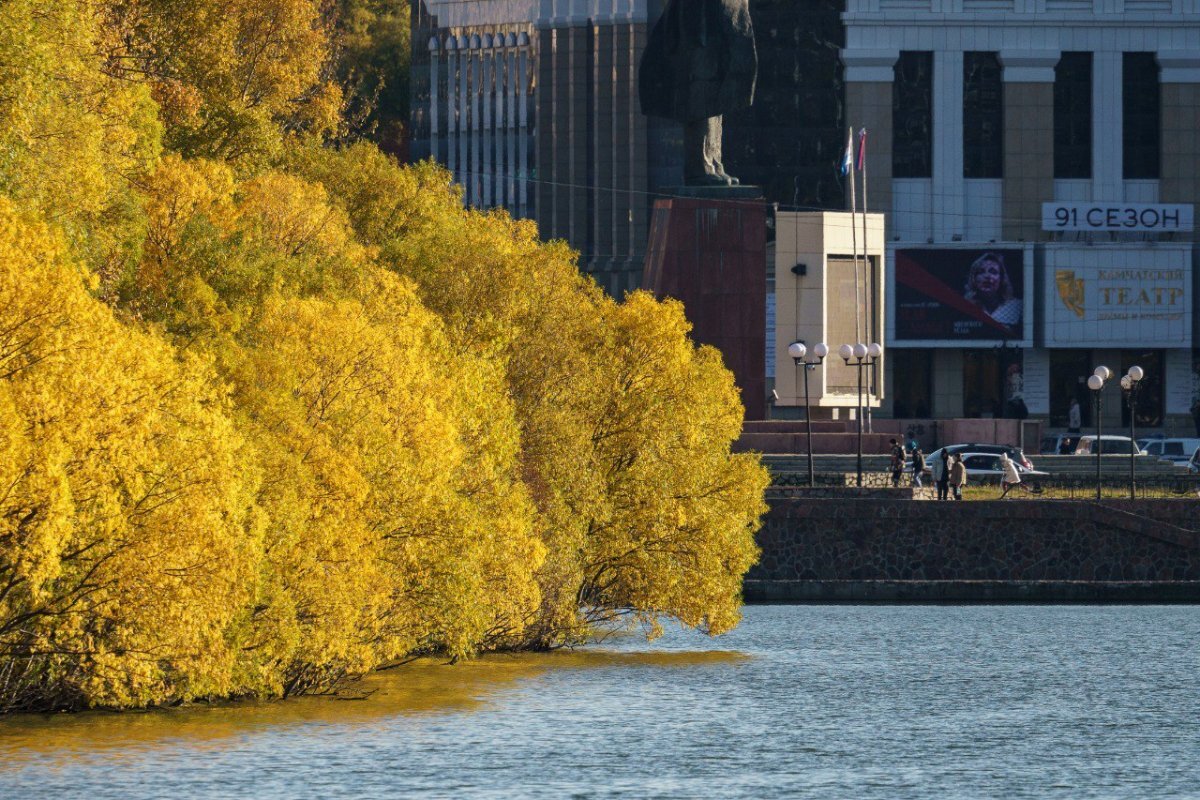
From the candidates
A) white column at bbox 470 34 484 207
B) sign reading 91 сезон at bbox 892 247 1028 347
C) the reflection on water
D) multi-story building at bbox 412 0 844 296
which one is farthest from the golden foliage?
white column at bbox 470 34 484 207

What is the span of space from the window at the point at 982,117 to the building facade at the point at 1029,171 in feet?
0.27

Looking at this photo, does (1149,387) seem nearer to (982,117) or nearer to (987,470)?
(982,117)

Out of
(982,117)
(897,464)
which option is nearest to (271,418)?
(897,464)

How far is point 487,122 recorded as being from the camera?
127938 millimetres

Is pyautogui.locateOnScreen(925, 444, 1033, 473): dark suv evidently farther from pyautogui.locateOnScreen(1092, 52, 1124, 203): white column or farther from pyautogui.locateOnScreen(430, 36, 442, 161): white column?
pyautogui.locateOnScreen(430, 36, 442, 161): white column

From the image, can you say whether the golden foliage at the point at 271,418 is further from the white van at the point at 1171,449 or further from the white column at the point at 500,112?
the white column at the point at 500,112

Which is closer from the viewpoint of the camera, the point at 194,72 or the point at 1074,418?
the point at 194,72

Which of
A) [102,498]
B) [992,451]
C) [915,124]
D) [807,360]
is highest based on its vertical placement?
[915,124]

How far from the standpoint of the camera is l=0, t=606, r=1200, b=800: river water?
27547 millimetres

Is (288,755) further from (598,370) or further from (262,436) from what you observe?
(598,370)

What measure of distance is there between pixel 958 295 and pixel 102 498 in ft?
251

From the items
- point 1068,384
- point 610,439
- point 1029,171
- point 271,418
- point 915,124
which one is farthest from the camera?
point 1068,384

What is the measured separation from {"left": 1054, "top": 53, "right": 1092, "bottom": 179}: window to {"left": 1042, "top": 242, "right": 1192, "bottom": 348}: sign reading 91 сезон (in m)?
4.05

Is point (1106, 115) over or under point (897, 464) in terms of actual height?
over
